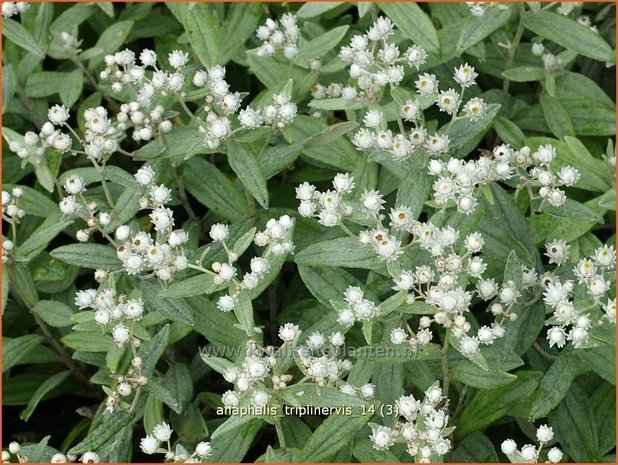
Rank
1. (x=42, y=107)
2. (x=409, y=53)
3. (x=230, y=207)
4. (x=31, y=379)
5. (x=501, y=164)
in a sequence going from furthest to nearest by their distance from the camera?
(x=42, y=107) < (x=31, y=379) < (x=230, y=207) < (x=409, y=53) < (x=501, y=164)

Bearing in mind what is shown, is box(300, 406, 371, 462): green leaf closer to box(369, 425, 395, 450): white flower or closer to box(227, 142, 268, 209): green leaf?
box(369, 425, 395, 450): white flower

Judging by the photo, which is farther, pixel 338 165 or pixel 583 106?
pixel 583 106

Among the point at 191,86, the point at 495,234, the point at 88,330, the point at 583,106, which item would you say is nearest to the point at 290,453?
the point at 88,330

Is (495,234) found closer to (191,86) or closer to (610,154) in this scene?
(610,154)

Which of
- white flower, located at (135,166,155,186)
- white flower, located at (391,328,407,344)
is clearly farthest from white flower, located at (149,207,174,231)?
white flower, located at (391,328,407,344)

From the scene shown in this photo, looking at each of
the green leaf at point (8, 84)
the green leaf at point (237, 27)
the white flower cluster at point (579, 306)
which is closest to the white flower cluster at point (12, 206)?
the green leaf at point (8, 84)

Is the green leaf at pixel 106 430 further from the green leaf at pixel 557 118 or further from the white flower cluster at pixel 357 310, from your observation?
the green leaf at pixel 557 118

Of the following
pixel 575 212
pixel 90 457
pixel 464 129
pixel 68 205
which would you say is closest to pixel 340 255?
pixel 464 129
